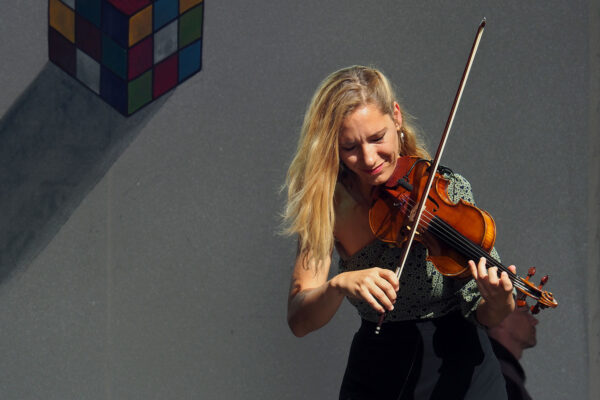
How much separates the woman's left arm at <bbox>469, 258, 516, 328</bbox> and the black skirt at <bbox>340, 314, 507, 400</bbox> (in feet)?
0.33

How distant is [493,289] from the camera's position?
155 centimetres

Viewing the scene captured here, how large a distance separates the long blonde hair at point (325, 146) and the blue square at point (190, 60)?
78 centimetres

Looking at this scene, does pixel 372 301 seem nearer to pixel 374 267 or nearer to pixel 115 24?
pixel 374 267

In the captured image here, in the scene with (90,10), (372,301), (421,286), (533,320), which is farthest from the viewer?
(533,320)

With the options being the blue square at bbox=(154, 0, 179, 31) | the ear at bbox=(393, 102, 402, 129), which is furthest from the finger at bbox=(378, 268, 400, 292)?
the blue square at bbox=(154, 0, 179, 31)

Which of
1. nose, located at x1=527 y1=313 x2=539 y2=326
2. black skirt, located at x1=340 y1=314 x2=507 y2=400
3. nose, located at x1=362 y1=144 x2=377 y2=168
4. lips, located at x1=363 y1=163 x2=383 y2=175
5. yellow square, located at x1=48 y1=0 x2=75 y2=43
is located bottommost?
nose, located at x1=527 y1=313 x2=539 y2=326

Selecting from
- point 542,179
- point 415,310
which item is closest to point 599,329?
point 542,179

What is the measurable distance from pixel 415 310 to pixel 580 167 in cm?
102

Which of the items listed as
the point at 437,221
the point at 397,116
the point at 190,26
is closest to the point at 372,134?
the point at 397,116

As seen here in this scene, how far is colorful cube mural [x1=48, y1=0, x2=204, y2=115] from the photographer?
2.34 meters

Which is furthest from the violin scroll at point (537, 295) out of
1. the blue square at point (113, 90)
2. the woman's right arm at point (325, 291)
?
the blue square at point (113, 90)

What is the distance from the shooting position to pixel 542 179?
2428 millimetres

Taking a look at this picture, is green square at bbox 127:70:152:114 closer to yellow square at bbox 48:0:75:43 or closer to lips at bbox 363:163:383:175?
yellow square at bbox 48:0:75:43

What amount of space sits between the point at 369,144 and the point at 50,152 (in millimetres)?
1219
